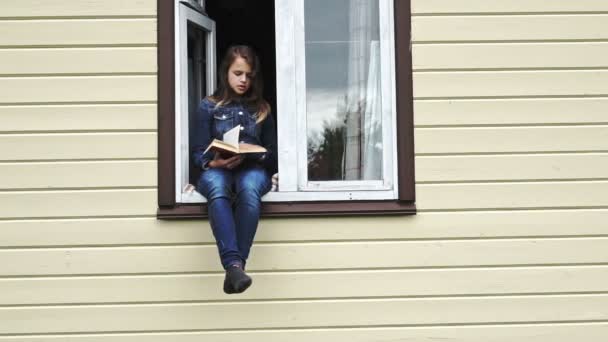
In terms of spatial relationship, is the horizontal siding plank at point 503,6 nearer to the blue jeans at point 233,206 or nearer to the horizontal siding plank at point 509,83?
the horizontal siding plank at point 509,83

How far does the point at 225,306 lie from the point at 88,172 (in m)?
0.93

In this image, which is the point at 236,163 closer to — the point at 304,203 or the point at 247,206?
the point at 247,206

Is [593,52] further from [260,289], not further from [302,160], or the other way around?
[260,289]

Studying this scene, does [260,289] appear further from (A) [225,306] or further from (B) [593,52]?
(B) [593,52]

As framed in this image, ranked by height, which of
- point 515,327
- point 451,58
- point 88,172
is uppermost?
point 451,58

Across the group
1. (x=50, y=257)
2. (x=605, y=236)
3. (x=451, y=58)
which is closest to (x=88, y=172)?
(x=50, y=257)

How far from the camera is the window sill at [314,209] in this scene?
3.85 m

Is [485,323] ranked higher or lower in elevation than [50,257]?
lower

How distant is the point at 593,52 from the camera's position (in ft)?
13.0

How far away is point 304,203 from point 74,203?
1121 mm

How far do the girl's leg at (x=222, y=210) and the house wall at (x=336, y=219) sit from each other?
26 cm

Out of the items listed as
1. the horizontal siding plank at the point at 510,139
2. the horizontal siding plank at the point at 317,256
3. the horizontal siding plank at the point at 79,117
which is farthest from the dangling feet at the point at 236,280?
the horizontal siding plank at the point at 510,139

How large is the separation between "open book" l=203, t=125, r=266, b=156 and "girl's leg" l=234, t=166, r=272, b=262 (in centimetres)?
11

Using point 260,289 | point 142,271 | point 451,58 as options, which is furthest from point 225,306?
point 451,58
